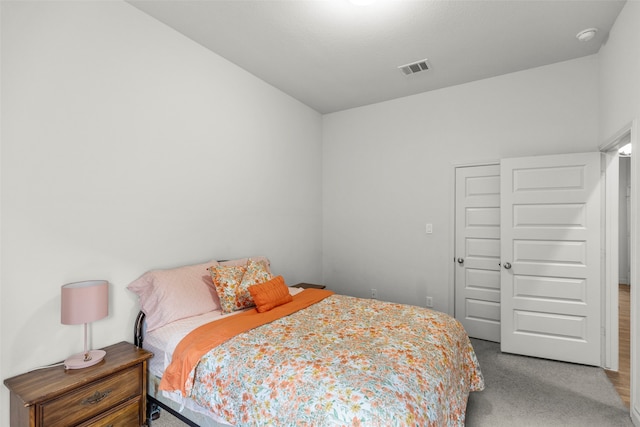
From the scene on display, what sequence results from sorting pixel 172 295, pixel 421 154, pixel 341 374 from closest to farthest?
1. pixel 341 374
2. pixel 172 295
3. pixel 421 154

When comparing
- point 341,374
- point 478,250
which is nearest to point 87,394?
point 341,374

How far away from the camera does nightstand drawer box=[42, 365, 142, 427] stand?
1.66 meters

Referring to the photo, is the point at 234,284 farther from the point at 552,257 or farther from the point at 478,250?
the point at 552,257

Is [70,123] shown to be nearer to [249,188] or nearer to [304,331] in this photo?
[249,188]

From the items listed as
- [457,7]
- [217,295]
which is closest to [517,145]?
[457,7]

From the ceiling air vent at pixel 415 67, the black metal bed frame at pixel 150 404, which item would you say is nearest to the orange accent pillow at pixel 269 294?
the black metal bed frame at pixel 150 404

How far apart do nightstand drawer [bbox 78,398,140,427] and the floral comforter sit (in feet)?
1.51

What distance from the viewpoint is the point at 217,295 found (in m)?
2.65

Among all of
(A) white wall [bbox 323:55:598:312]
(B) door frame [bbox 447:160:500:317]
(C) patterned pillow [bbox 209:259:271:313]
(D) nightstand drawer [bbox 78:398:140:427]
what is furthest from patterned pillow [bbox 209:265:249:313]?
(B) door frame [bbox 447:160:500:317]

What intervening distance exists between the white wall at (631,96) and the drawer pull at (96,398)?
3443 millimetres

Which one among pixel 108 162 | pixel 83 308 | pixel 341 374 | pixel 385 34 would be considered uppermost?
pixel 385 34

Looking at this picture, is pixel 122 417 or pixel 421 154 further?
pixel 421 154

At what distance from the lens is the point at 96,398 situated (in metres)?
1.83

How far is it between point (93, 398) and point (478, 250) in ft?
12.4
